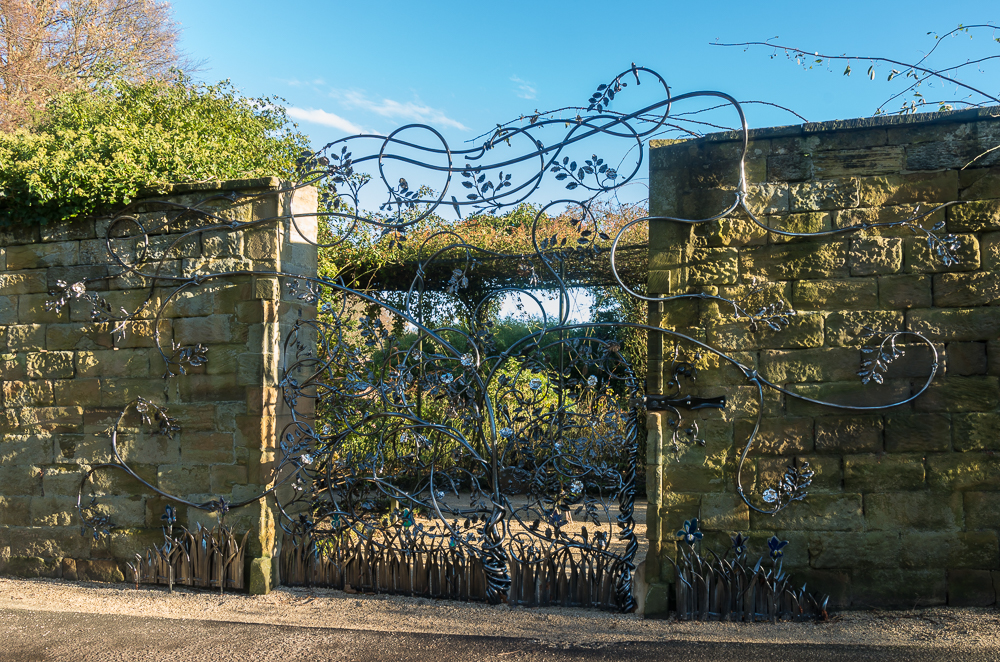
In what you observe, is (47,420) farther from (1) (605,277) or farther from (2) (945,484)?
(2) (945,484)

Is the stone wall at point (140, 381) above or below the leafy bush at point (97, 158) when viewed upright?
below

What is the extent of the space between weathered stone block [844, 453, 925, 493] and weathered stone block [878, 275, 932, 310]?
76 centimetres

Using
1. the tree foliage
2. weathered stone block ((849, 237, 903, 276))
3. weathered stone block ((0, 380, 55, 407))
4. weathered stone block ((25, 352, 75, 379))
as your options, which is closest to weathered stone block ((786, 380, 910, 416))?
weathered stone block ((849, 237, 903, 276))

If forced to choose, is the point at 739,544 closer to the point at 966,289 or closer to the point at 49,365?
the point at 966,289

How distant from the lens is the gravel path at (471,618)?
9.83 feet

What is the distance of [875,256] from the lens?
3.19 meters

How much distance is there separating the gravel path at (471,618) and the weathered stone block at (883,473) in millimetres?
627

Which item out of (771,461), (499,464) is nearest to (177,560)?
(499,464)

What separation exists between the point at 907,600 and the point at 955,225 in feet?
6.24

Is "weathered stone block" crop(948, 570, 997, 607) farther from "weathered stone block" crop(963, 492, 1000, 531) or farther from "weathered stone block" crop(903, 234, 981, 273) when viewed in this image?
"weathered stone block" crop(903, 234, 981, 273)

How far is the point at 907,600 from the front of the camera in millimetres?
3154

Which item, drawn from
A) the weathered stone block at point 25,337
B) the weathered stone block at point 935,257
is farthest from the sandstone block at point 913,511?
the weathered stone block at point 25,337

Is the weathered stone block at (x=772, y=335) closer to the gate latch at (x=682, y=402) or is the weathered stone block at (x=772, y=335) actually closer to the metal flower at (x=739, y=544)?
the gate latch at (x=682, y=402)

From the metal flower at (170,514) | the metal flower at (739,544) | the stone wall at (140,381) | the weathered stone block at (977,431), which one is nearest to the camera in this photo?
the weathered stone block at (977,431)
